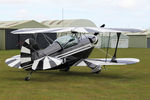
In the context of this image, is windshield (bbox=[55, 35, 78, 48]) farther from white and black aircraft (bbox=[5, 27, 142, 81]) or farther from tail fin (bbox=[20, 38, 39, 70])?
tail fin (bbox=[20, 38, 39, 70])

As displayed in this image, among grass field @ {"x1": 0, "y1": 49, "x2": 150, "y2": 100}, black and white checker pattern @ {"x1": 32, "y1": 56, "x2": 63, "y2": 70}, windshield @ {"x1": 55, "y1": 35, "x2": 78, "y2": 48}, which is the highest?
windshield @ {"x1": 55, "y1": 35, "x2": 78, "y2": 48}

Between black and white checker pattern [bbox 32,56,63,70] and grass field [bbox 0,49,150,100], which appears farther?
black and white checker pattern [bbox 32,56,63,70]

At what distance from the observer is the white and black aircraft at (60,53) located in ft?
39.0

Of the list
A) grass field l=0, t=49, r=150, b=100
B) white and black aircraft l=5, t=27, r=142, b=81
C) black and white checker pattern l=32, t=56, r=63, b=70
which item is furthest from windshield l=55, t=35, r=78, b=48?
grass field l=0, t=49, r=150, b=100

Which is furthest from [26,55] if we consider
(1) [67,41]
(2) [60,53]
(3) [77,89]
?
(3) [77,89]

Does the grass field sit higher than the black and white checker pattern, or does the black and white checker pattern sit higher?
the black and white checker pattern

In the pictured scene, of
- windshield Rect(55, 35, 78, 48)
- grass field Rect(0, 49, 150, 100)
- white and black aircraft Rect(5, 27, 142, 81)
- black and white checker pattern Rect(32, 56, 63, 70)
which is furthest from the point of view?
windshield Rect(55, 35, 78, 48)

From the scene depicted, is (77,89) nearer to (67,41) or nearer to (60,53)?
(60,53)

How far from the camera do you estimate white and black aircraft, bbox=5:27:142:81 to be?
1188 cm

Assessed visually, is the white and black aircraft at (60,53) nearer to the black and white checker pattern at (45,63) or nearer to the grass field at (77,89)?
the black and white checker pattern at (45,63)

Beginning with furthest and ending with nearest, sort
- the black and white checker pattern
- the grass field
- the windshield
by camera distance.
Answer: the windshield < the black and white checker pattern < the grass field

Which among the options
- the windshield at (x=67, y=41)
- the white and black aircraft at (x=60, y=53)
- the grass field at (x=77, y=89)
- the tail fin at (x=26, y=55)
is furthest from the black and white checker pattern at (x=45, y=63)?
the windshield at (x=67, y=41)

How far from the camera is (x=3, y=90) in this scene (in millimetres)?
9883

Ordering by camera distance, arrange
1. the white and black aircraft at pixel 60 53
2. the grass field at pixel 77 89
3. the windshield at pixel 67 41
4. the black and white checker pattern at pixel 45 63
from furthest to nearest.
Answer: the windshield at pixel 67 41
the white and black aircraft at pixel 60 53
the black and white checker pattern at pixel 45 63
the grass field at pixel 77 89
